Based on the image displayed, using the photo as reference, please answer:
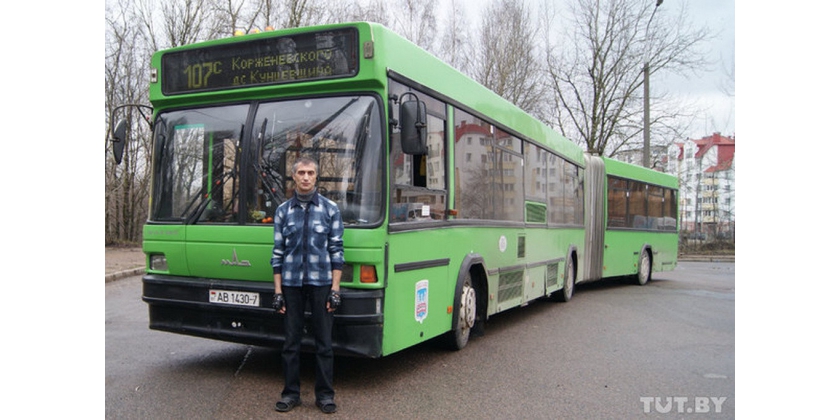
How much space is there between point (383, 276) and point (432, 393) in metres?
1.17

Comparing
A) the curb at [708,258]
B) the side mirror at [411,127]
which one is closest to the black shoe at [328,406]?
the side mirror at [411,127]

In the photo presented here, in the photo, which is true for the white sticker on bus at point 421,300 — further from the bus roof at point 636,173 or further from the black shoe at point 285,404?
the bus roof at point 636,173

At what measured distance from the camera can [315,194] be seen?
5262 mm

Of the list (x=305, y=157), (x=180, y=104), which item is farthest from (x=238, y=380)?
(x=180, y=104)

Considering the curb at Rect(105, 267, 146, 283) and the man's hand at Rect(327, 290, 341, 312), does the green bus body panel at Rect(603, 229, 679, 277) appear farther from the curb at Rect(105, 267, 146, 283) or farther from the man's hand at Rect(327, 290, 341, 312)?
the man's hand at Rect(327, 290, 341, 312)

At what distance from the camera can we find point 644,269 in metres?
17.7

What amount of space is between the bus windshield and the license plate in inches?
24.6

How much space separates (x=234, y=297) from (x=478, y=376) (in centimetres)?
243

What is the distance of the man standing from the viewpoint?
5.23 meters

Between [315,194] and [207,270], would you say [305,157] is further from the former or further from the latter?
[207,270]

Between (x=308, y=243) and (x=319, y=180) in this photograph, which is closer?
(x=308, y=243)

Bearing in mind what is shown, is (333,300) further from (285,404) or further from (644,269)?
(644,269)

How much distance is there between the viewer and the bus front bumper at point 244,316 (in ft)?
18.2

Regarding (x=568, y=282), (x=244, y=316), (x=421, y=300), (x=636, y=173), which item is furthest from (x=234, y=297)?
(x=636, y=173)
